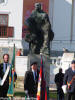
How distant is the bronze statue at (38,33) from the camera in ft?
47.5

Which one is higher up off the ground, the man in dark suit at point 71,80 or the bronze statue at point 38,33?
the bronze statue at point 38,33

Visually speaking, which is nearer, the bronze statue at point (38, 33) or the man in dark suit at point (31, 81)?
the man in dark suit at point (31, 81)

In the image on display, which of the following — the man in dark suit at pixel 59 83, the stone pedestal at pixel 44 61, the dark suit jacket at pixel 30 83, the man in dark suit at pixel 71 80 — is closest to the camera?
the man in dark suit at pixel 71 80

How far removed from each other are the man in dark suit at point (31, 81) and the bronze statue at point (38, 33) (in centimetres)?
364

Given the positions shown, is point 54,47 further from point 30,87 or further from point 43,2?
point 30,87

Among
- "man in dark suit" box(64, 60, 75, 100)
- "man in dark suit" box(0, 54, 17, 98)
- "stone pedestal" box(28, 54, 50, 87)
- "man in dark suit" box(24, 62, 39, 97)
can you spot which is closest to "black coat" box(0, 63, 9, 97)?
"man in dark suit" box(0, 54, 17, 98)

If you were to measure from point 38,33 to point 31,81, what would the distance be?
4.30 m

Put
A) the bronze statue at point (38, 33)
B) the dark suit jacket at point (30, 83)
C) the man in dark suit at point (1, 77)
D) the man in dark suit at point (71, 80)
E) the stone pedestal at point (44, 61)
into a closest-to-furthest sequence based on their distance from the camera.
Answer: the man in dark suit at point (71, 80) → the dark suit jacket at point (30, 83) → the man in dark suit at point (1, 77) → the stone pedestal at point (44, 61) → the bronze statue at point (38, 33)

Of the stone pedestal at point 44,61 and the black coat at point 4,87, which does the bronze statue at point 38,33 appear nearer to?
the stone pedestal at point 44,61

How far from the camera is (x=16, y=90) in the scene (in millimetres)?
15797

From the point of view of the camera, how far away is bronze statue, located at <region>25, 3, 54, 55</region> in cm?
1447

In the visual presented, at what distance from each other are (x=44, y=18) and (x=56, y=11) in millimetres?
19022

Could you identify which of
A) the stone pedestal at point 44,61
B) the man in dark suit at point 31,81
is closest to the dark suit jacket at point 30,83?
the man in dark suit at point 31,81

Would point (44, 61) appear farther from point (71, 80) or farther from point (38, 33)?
point (71, 80)
